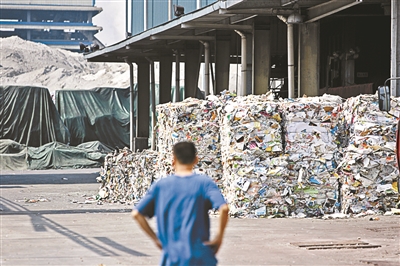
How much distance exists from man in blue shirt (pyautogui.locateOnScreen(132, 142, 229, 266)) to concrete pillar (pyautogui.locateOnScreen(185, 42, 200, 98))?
3062 cm

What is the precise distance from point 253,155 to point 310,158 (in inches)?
43.5

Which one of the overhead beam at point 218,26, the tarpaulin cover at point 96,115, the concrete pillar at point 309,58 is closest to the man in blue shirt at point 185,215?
the concrete pillar at point 309,58

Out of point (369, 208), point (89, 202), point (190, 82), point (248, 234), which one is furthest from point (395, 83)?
point (190, 82)

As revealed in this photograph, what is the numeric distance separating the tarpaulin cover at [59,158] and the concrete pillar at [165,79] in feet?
14.9

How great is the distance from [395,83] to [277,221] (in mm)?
4053

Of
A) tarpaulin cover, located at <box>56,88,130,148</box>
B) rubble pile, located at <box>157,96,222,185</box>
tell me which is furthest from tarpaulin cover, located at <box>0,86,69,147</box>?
rubble pile, located at <box>157,96,222,185</box>

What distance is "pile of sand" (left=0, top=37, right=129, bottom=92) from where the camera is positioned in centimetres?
8425

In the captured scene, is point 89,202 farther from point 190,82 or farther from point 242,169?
point 190,82

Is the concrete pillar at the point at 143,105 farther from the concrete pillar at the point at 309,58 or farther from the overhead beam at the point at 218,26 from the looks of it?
the concrete pillar at the point at 309,58

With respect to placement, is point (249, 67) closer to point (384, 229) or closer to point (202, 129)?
point (202, 129)

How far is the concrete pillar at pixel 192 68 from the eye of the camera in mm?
36156

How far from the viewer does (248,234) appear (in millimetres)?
13250

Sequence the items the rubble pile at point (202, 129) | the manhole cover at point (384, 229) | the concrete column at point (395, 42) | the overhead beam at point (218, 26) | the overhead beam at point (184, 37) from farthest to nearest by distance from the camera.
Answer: the overhead beam at point (184, 37) < the overhead beam at point (218, 26) < the rubble pile at point (202, 129) < the concrete column at point (395, 42) < the manhole cover at point (384, 229)

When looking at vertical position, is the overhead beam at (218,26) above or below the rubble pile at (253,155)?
above
